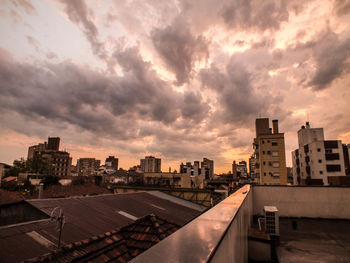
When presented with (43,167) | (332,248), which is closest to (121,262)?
(332,248)

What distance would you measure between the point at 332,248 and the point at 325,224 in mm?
A: 5387

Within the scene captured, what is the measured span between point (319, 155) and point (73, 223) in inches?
1983

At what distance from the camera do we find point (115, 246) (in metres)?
7.50

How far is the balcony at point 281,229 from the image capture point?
1679mm

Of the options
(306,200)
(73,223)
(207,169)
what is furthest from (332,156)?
(207,169)

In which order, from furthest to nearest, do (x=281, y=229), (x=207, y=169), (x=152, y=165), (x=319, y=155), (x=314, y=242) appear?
(x=152, y=165) → (x=207, y=169) → (x=319, y=155) → (x=281, y=229) → (x=314, y=242)

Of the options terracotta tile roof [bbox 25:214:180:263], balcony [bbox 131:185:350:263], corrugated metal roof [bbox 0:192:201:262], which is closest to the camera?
balcony [bbox 131:185:350:263]

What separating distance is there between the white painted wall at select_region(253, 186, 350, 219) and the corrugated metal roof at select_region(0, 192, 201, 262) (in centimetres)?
834

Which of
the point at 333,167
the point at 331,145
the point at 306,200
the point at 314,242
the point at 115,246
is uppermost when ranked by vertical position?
the point at 331,145

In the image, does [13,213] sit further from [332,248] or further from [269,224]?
[332,248]

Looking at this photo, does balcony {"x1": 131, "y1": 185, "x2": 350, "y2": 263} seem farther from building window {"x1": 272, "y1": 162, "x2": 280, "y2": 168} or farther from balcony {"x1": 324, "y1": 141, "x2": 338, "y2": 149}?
balcony {"x1": 324, "y1": 141, "x2": 338, "y2": 149}

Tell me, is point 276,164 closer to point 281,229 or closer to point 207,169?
point 281,229

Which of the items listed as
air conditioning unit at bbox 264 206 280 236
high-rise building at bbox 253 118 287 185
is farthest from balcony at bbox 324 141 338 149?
air conditioning unit at bbox 264 206 280 236

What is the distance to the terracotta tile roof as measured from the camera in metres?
6.36
